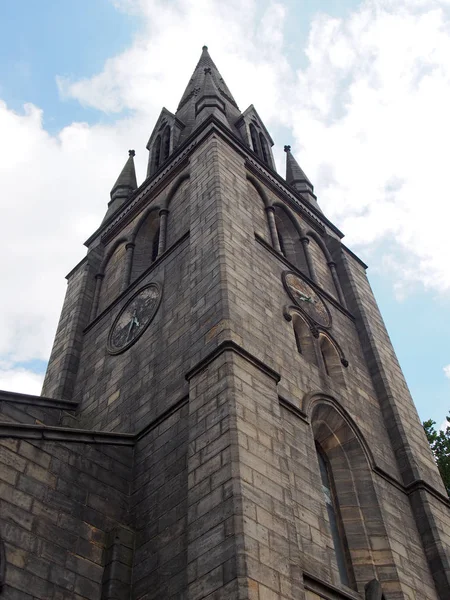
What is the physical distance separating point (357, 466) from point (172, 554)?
16.7 feet

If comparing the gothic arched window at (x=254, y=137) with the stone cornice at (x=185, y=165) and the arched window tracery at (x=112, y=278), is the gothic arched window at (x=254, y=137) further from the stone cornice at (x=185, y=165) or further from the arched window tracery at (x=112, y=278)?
the arched window tracery at (x=112, y=278)

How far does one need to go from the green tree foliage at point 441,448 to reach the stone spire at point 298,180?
881cm

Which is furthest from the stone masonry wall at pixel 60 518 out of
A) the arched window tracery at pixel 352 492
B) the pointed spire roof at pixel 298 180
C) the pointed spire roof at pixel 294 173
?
the pointed spire roof at pixel 294 173

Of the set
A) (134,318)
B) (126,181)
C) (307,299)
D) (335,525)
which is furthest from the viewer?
(126,181)

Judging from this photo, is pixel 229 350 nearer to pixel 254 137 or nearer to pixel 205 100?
pixel 205 100

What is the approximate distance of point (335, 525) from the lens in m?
12.6

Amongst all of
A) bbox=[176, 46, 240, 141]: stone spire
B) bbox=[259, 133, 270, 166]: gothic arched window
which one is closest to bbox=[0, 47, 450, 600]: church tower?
bbox=[176, 46, 240, 141]: stone spire

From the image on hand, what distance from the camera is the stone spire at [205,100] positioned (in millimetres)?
22375

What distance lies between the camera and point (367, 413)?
15.5m

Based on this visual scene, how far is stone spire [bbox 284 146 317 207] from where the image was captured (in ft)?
84.1

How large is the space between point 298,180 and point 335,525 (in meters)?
16.5

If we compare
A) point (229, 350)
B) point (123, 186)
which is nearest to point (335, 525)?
point (229, 350)

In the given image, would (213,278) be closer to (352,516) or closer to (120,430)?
(120,430)

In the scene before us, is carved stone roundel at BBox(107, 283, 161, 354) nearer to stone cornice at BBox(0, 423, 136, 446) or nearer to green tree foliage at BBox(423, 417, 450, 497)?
stone cornice at BBox(0, 423, 136, 446)
